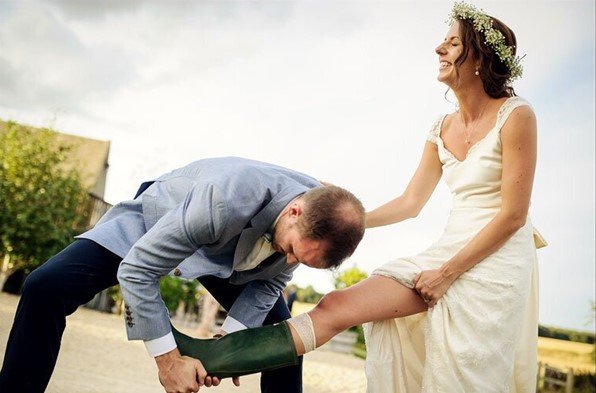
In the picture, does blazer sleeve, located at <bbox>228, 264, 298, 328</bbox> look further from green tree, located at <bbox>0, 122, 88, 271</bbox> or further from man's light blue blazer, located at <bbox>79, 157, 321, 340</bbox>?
green tree, located at <bbox>0, 122, 88, 271</bbox>

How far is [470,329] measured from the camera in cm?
271

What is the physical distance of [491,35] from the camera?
301cm

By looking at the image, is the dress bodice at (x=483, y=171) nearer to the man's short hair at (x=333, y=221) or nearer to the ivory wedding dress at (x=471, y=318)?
the ivory wedding dress at (x=471, y=318)

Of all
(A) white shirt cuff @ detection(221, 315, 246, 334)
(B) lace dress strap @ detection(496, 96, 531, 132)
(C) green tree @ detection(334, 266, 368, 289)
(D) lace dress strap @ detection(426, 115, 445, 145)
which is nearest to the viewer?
(B) lace dress strap @ detection(496, 96, 531, 132)

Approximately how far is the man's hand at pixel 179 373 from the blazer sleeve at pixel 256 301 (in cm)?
49

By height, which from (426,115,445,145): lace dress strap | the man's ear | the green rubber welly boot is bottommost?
the green rubber welly boot

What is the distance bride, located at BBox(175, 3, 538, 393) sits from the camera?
105 inches

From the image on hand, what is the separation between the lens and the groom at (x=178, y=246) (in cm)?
235

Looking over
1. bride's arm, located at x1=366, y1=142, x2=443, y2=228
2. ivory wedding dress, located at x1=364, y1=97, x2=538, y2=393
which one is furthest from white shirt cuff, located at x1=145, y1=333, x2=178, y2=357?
bride's arm, located at x1=366, y1=142, x2=443, y2=228

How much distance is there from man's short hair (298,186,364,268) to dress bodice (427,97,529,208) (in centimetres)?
76

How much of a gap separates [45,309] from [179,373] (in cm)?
68

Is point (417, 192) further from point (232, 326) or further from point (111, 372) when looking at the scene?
point (111, 372)

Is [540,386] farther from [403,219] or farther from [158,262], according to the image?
[158,262]

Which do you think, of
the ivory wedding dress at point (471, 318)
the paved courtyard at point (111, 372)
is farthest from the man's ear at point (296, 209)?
the paved courtyard at point (111, 372)
